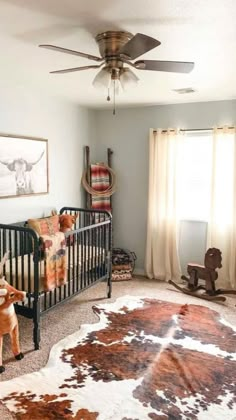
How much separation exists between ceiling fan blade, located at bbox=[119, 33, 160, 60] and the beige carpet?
2.19 meters

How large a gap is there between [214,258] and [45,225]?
1942 mm

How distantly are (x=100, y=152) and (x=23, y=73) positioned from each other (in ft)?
6.79

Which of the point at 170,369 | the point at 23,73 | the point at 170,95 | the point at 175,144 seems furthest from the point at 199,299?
the point at 23,73

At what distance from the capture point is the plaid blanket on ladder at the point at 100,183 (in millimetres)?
4844

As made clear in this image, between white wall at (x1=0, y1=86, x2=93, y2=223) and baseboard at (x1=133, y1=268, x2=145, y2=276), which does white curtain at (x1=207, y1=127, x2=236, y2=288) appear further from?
white wall at (x1=0, y1=86, x2=93, y2=223)

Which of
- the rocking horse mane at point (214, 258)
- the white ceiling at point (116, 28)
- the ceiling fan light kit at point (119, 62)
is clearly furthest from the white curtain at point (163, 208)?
the ceiling fan light kit at point (119, 62)

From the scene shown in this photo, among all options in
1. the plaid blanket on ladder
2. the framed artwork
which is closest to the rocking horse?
the plaid blanket on ladder

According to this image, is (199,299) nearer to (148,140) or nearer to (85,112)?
(148,140)

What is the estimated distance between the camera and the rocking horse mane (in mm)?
3973

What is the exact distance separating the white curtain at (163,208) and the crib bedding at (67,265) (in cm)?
106

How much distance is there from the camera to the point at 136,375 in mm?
2383

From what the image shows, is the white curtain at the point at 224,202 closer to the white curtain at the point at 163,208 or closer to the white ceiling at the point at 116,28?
the white curtain at the point at 163,208

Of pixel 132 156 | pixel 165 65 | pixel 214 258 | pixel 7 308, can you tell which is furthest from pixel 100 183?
pixel 165 65

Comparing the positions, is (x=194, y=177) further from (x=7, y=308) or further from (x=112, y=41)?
(x=7, y=308)
